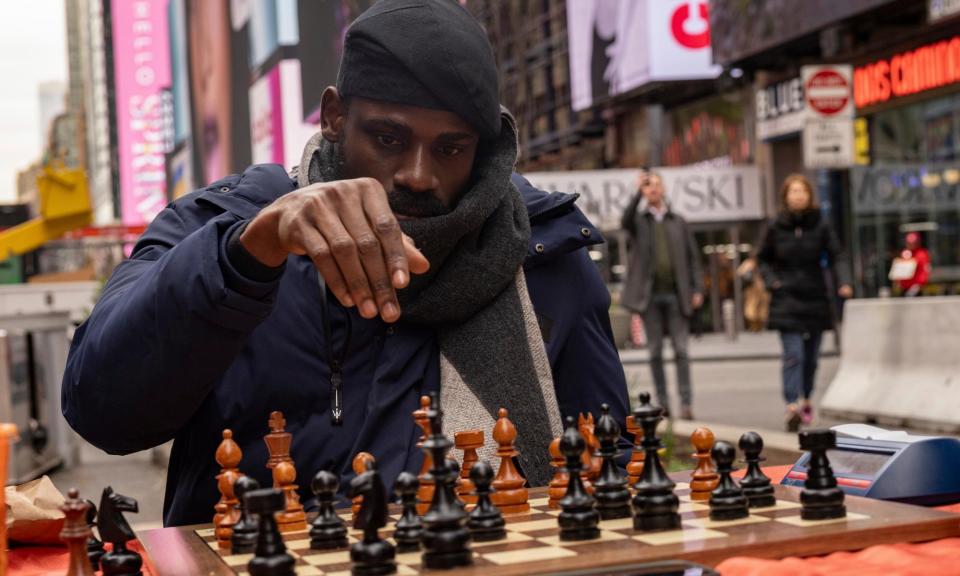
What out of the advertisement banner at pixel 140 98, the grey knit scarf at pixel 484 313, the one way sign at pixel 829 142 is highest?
the advertisement banner at pixel 140 98

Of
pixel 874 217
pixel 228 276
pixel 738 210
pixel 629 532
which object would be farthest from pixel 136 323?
pixel 738 210

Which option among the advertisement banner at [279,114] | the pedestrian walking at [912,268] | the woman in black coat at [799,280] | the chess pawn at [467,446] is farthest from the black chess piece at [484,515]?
the pedestrian walking at [912,268]

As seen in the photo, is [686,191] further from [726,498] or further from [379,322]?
[726,498]

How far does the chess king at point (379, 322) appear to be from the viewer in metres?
2.31

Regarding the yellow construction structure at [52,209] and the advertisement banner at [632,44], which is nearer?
the yellow construction structure at [52,209]

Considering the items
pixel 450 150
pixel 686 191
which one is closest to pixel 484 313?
pixel 450 150

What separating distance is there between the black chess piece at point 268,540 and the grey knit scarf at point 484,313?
0.95 metres

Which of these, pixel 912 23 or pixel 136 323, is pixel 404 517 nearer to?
pixel 136 323

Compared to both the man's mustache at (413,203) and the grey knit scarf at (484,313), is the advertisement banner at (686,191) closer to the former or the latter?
the grey knit scarf at (484,313)

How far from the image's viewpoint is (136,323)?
2172 mm

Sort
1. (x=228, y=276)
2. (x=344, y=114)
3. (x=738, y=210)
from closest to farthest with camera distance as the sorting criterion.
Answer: (x=228, y=276) → (x=344, y=114) → (x=738, y=210)

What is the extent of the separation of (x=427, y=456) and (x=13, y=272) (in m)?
22.1

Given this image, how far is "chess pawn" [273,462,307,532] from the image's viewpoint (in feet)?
6.58

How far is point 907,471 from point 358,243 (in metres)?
0.94
